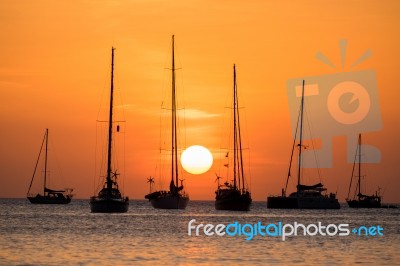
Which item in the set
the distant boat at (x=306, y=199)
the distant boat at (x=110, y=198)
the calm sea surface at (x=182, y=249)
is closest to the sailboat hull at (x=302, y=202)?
the distant boat at (x=306, y=199)

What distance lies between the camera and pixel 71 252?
5062 cm

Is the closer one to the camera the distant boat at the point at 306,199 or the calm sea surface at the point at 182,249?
the calm sea surface at the point at 182,249

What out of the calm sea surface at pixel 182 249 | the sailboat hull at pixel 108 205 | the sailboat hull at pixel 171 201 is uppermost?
the sailboat hull at pixel 171 201

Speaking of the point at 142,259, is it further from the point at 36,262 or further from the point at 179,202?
the point at 179,202

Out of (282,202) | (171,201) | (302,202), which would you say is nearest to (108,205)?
(171,201)

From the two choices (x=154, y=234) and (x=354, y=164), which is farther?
(x=354, y=164)

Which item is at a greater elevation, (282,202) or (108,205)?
(282,202)

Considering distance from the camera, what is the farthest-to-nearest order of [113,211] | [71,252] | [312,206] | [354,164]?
[354,164]
[312,206]
[113,211]
[71,252]

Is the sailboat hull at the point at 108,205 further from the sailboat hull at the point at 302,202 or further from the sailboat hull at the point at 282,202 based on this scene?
the sailboat hull at the point at 282,202

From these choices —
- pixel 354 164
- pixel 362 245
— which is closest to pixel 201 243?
pixel 362 245

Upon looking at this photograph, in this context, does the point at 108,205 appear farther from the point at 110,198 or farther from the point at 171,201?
the point at 171,201

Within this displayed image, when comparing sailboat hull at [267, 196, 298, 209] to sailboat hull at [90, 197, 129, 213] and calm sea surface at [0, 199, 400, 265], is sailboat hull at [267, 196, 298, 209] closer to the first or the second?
sailboat hull at [90, 197, 129, 213]

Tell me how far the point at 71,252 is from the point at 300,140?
8974 centimetres

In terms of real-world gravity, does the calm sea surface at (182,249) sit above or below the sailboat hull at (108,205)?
below
